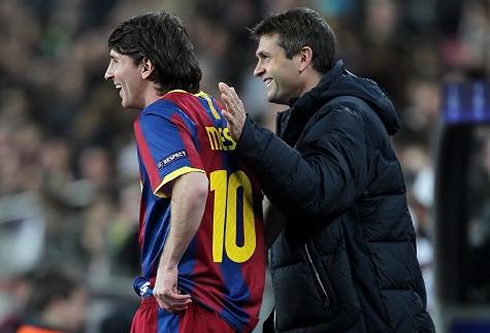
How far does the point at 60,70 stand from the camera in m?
17.0

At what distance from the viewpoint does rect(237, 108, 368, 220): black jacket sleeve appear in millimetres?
5121

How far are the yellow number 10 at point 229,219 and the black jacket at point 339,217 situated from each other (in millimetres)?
148

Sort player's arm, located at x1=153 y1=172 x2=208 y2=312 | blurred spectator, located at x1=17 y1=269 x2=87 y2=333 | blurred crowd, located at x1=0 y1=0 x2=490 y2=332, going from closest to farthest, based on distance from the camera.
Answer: player's arm, located at x1=153 y1=172 x2=208 y2=312 → blurred spectator, located at x1=17 y1=269 x2=87 y2=333 → blurred crowd, located at x1=0 y1=0 x2=490 y2=332

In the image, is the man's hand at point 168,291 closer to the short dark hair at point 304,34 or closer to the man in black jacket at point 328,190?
the man in black jacket at point 328,190

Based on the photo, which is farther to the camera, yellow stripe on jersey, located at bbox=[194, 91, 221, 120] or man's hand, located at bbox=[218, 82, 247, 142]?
yellow stripe on jersey, located at bbox=[194, 91, 221, 120]

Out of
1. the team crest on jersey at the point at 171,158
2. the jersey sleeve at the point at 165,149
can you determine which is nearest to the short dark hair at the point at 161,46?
the jersey sleeve at the point at 165,149

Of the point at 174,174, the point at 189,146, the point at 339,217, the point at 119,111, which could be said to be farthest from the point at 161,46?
the point at 119,111

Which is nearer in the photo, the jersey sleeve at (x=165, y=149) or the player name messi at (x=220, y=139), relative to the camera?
the jersey sleeve at (x=165, y=149)

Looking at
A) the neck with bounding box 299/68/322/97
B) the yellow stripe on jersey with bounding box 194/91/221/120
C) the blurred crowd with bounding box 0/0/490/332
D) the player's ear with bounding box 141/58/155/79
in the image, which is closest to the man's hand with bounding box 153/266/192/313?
the yellow stripe on jersey with bounding box 194/91/221/120

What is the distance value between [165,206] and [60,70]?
12.0 meters

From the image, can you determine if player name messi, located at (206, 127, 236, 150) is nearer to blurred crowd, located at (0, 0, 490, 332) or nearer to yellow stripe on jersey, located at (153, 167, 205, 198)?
yellow stripe on jersey, located at (153, 167, 205, 198)

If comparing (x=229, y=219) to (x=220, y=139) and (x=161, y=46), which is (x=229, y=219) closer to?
(x=220, y=139)

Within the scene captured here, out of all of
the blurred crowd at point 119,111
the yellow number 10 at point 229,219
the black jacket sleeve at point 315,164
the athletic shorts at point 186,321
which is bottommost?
the blurred crowd at point 119,111

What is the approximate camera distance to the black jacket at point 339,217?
5.16 m
